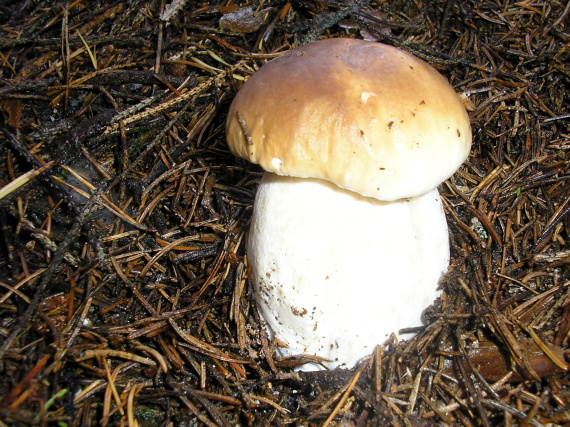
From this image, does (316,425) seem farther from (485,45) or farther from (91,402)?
(485,45)

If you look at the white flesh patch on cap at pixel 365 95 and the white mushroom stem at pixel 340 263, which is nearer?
the white flesh patch on cap at pixel 365 95

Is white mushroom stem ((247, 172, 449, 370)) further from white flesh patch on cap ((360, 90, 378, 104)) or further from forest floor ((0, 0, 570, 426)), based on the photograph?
white flesh patch on cap ((360, 90, 378, 104))

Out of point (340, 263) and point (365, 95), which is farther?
point (340, 263)

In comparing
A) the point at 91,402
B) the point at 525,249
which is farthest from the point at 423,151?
the point at 91,402

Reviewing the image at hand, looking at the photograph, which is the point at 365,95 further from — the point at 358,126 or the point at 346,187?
the point at 346,187

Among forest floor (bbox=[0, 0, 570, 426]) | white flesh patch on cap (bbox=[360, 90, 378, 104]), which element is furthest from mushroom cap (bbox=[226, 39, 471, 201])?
forest floor (bbox=[0, 0, 570, 426])

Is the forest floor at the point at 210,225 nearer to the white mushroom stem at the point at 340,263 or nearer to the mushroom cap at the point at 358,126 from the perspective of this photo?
the white mushroom stem at the point at 340,263

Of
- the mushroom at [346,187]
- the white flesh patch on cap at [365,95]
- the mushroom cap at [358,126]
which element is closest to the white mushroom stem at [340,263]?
the mushroom at [346,187]

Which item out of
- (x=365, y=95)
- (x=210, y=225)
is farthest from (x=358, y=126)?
(x=210, y=225)
